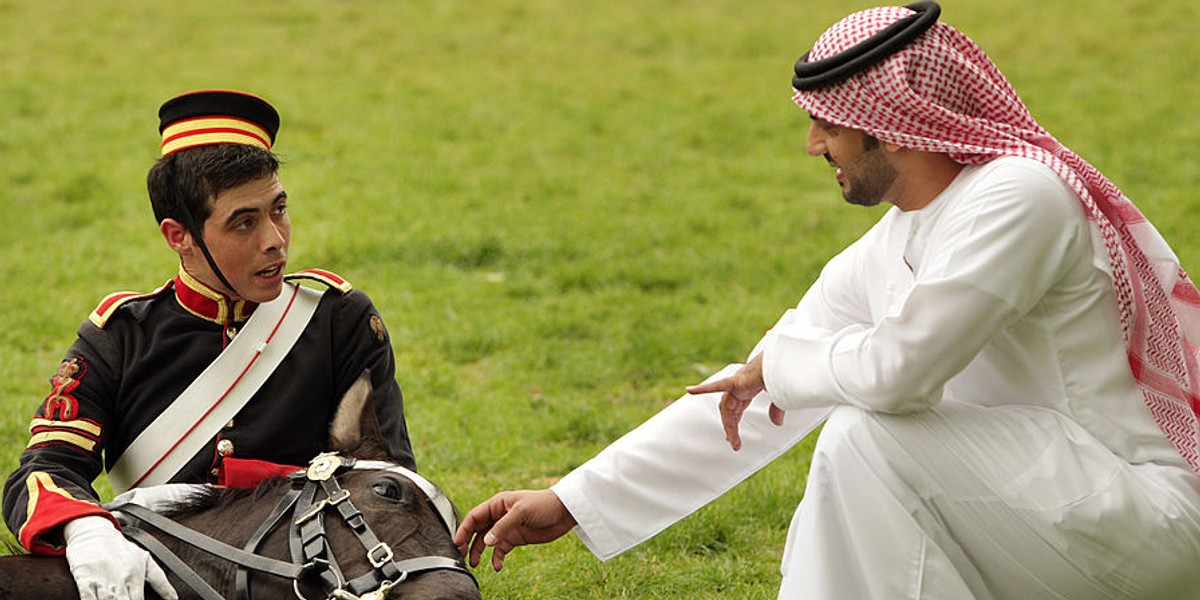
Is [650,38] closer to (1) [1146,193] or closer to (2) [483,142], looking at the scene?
(2) [483,142]

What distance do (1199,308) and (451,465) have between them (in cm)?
343

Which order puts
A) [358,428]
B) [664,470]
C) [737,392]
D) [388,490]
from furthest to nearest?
[664,470] < [737,392] < [358,428] < [388,490]

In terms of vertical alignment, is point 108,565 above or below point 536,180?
above

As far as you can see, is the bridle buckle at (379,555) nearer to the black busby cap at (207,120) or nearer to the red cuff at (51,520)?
the red cuff at (51,520)

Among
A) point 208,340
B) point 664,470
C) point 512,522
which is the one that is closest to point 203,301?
point 208,340

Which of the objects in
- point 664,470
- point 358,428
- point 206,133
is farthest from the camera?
point 664,470

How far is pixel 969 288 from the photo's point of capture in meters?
3.51

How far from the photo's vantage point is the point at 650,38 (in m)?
16.0

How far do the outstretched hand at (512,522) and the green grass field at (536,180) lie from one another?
0.99 metres

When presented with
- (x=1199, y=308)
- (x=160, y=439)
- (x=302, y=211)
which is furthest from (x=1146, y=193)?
(x=160, y=439)

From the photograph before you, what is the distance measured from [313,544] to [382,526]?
0.54 ft

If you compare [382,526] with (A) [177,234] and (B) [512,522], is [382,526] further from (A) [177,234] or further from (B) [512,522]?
(A) [177,234]

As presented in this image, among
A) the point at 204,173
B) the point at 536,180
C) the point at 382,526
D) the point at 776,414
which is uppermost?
the point at 204,173

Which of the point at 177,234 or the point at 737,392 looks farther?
the point at 177,234
